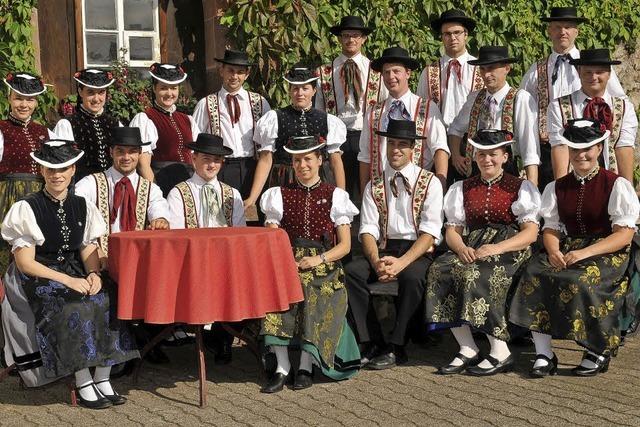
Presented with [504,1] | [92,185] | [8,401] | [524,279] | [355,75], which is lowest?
[8,401]

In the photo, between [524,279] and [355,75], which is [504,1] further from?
[524,279]

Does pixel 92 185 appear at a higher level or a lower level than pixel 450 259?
higher

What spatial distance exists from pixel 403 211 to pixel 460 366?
1.08m

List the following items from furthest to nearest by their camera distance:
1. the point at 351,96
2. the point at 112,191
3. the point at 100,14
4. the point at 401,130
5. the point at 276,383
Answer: the point at 100,14 → the point at 351,96 → the point at 401,130 → the point at 112,191 → the point at 276,383

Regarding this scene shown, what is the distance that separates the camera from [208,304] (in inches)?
224

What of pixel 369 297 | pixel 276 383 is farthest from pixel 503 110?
pixel 276 383

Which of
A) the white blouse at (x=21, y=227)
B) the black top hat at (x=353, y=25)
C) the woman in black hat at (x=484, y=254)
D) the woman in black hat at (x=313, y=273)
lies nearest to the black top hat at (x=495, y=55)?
the woman in black hat at (x=484, y=254)

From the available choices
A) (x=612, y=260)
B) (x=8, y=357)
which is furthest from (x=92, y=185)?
(x=612, y=260)

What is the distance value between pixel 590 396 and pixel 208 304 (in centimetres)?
208

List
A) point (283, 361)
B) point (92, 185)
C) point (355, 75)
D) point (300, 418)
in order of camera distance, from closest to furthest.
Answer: point (300, 418) → point (283, 361) → point (92, 185) → point (355, 75)

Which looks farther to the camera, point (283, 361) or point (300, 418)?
point (283, 361)

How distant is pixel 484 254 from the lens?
6.45 metres

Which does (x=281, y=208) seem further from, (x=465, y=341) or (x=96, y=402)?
(x=96, y=402)

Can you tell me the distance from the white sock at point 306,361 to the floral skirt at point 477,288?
2.53 feet
